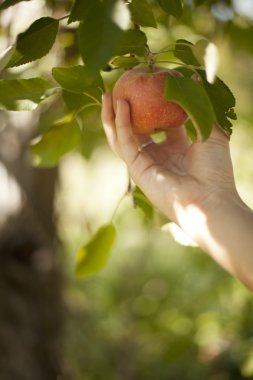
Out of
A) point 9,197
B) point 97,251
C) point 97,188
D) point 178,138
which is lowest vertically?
point 97,188

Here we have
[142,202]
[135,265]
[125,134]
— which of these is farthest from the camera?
[135,265]

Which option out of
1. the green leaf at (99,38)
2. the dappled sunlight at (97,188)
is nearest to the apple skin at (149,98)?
the green leaf at (99,38)

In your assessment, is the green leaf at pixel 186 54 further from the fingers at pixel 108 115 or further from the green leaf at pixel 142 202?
the green leaf at pixel 142 202

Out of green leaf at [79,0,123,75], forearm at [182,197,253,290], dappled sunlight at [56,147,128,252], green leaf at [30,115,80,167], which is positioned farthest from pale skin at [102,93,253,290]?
dappled sunlight at [56,147,128,252]

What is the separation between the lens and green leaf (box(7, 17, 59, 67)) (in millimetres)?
879

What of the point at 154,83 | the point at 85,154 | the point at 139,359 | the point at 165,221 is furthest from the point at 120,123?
the point at 139,359

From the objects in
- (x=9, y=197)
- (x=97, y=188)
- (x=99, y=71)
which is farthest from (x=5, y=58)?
(x=97, y=188)

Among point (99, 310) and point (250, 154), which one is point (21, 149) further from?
point (99, 310)

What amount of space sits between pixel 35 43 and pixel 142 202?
43cm

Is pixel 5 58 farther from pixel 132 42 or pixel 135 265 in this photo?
pixel 135 265

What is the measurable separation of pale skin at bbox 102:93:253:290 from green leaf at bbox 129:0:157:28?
0.43ft

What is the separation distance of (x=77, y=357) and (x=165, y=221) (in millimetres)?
2582

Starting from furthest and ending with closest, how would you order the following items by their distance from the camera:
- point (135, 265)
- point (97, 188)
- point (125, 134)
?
point (97, 188) → point (135, 265) → point (125, 134)

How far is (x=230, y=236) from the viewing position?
970 mm
